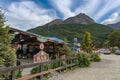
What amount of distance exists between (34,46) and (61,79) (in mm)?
17248

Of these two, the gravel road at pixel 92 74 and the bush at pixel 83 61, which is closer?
the gravel road at pixel 92 74

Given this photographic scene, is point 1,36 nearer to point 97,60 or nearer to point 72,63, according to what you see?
point 72,63

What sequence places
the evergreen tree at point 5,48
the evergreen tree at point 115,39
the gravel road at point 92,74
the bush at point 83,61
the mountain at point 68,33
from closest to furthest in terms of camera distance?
the evergreen tree at point 5,48, the gravel road at point 92,74, the bush at point 83,61, the evergreen tree at point 115,39, the mountain at point 68,33

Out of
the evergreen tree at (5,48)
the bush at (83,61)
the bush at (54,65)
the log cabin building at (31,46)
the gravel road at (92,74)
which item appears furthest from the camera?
the log cabin building at (31,46)

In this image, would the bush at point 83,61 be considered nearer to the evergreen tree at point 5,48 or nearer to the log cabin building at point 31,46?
the log cabin building at point 31,46

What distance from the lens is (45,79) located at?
973cm

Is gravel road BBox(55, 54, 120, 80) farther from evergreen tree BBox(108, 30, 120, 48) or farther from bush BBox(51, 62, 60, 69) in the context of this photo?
evergreen tree BBox(108, 30, 120, 48)

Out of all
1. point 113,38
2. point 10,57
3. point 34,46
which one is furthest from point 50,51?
point 113,38

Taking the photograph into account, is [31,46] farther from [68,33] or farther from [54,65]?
[68,33]

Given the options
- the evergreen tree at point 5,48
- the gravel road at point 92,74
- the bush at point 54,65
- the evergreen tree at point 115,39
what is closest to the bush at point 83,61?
the gravel road at point 92,74

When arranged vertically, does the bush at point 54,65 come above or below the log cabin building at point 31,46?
below

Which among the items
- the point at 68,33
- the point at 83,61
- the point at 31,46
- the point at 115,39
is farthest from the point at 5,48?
the point at 68,33

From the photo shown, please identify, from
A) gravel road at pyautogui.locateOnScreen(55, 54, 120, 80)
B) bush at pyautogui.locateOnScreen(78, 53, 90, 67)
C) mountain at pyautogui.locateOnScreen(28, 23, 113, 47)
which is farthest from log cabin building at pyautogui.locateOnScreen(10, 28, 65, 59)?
mountain at pyautogui.locateOnScreen(28, 23, 113, 47)

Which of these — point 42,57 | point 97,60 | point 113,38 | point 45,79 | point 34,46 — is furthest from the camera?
point 113,38
